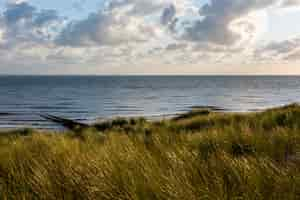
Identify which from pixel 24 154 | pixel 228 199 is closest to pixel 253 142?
pixel 228 199

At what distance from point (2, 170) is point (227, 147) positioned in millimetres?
3852

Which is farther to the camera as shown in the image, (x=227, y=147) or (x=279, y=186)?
(x=227, y=147)

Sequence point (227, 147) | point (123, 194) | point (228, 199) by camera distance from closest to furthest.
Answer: point (228, 199)
point (123, 194)
point (227, 147)

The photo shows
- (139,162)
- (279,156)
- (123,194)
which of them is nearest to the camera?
(123,194)

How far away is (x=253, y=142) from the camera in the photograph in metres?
5.88

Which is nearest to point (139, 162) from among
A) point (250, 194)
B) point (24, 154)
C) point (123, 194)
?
point (123, 194)

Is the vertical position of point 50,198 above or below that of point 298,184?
below

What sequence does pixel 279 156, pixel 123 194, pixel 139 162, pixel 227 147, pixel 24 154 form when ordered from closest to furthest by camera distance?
pixel 123 194 < pixel 139 162 < pixel 279 156 < pixel 24 154 < pixel 227 147

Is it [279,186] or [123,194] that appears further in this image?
[123,194]

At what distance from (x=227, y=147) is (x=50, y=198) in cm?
372

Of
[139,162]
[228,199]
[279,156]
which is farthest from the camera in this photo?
[279,156]

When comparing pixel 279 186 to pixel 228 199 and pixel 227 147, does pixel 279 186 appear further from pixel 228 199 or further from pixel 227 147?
pixel 227 147

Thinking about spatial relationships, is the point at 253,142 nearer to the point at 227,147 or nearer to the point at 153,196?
the point at 227,147

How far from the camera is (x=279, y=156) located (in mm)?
4789
